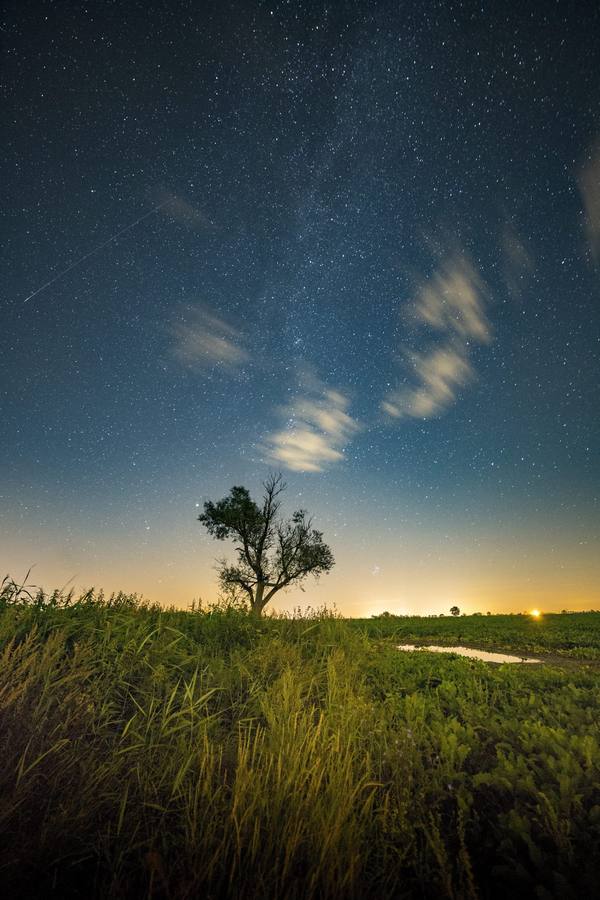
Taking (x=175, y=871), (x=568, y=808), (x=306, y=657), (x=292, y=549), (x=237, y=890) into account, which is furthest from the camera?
(x=292, y=549)

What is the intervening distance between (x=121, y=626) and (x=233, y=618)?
2.41 metres

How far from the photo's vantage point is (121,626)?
699 centimetres

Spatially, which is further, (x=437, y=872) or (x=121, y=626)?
(x=121, y=626)

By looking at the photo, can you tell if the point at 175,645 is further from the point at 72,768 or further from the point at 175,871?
the point at 175,871

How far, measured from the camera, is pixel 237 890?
2258mm

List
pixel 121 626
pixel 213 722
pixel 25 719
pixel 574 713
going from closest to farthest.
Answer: pixel 25 719, pixel 213 722, pixel 574 713, pixel 121 626

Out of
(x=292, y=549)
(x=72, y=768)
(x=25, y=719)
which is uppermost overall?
(x=292, y=549)

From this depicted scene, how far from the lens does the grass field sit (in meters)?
2.49

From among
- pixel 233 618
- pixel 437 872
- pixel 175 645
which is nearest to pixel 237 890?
pixel 437 872

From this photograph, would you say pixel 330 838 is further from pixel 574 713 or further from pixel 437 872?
pixel 574 713

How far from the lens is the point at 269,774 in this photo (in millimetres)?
3027

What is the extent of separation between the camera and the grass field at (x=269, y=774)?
97.9 inches

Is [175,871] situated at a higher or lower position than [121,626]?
lower

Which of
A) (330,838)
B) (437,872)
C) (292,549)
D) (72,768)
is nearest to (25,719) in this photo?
(72,768)
